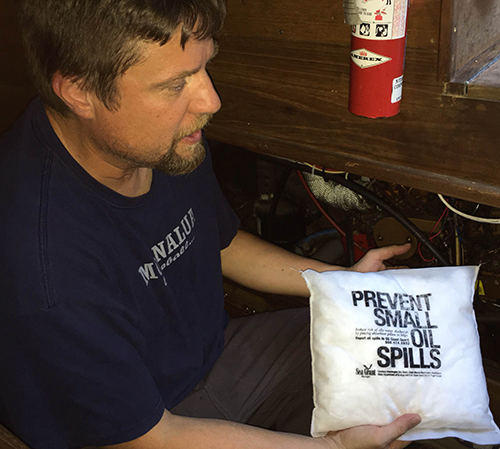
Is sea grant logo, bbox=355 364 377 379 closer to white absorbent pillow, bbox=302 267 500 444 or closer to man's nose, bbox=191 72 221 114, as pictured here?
white absorbent pillow, bbox=302 267 500 444

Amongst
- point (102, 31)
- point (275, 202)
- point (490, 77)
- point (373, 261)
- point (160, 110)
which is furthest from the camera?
point (275, 202)

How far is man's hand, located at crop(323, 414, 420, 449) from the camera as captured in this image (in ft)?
3.41

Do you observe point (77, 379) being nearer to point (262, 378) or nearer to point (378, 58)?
point (262, 378)

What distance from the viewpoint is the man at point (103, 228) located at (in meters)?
0.85

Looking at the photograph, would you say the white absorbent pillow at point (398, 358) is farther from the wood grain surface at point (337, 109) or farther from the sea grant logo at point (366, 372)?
the wood grain surface at point (337, 109)

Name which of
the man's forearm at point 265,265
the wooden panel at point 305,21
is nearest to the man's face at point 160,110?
the wooden panel at point 305,21

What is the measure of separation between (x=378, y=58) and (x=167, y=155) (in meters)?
0.47

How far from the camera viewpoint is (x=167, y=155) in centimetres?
104

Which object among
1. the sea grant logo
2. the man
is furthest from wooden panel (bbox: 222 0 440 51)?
the sea grant logo

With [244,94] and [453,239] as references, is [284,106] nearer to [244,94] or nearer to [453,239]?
[244,94]

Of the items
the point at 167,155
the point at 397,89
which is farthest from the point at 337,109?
the point at 167,155

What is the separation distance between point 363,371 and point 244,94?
0.80 m

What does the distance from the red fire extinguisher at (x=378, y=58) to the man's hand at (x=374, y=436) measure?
0.65 metres

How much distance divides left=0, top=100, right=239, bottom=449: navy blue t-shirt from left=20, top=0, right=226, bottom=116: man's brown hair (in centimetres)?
14
